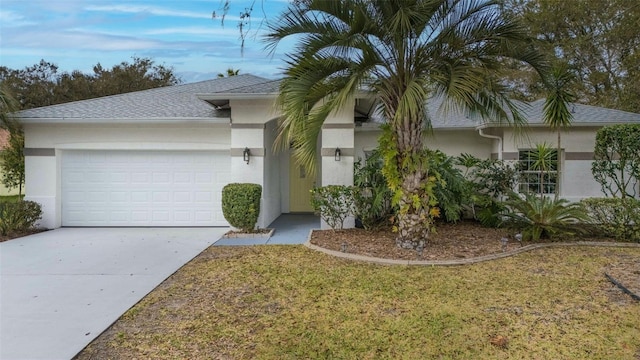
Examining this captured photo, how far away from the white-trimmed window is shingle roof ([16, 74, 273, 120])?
7868 millimetres

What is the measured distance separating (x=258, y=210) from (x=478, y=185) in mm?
6093

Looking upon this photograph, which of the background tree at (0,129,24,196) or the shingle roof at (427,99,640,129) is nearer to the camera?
the shingle roof at (427,99,640,129)

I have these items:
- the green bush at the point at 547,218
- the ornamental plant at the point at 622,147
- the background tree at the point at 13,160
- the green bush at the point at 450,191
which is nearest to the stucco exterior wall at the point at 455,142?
the green bush at the point at 450,191

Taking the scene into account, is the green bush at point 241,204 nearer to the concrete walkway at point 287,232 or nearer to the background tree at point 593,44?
the concrete walkway at point 287,232

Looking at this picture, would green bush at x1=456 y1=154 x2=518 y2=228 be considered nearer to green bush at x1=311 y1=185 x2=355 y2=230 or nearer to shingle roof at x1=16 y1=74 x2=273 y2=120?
green bush at x1=311 y1=185 x2=355 y2=230

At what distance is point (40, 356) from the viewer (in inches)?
141

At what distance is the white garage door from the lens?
34.6 ft

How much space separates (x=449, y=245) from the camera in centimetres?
768

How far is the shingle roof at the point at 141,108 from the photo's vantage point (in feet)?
33.4

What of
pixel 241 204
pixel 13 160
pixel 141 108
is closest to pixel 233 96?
pixel 241 204

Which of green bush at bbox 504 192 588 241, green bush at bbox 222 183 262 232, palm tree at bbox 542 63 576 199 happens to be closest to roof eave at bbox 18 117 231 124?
green bush at bbox 222 183 262 232

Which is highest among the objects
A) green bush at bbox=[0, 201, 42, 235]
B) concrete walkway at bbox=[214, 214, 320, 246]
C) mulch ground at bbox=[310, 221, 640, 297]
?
green bush at bbox=[0, 201, 42, 235]

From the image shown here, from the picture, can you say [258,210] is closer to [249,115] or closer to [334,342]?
[249,115]

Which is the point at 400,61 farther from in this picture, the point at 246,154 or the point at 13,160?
the point at 13,160
